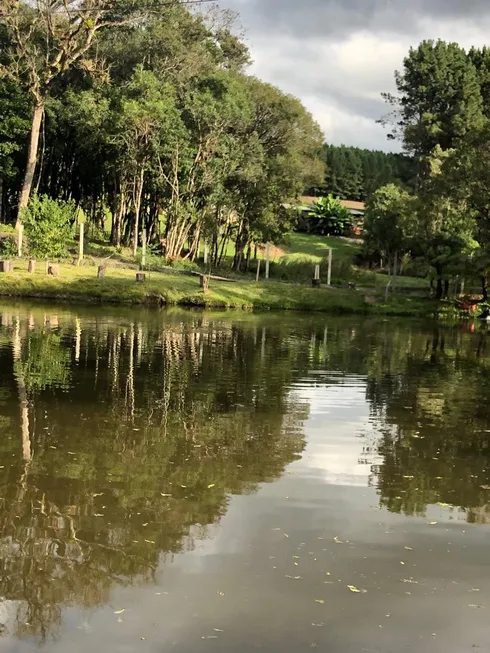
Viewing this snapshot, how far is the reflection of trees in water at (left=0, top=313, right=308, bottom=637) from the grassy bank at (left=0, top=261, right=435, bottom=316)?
1341cm


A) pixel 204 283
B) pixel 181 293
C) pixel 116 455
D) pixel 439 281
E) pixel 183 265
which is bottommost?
pixel 116 455

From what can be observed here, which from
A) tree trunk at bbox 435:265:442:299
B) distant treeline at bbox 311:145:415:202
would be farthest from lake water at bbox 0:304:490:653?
distant treeline at bbox 311:145:415:202

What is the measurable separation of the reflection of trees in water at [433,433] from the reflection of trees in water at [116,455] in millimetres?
1383

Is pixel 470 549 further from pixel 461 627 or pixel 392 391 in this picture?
pixel 392 391

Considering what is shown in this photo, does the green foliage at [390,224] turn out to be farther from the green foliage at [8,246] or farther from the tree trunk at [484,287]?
the green foliage at [8,246]

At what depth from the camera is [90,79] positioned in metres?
40.6

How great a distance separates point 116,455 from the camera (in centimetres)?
812

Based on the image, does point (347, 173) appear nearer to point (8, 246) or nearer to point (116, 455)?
point (8, 246)

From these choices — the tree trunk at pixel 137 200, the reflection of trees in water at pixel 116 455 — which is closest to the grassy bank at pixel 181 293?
the tree trunk at pixel 137 200

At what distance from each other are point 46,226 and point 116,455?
2517 centimetres

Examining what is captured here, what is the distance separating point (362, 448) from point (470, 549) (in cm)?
320

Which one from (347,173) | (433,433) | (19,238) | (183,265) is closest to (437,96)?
(347,173)

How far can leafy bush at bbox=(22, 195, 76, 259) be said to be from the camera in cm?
3142

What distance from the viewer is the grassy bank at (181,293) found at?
30.0 meters
